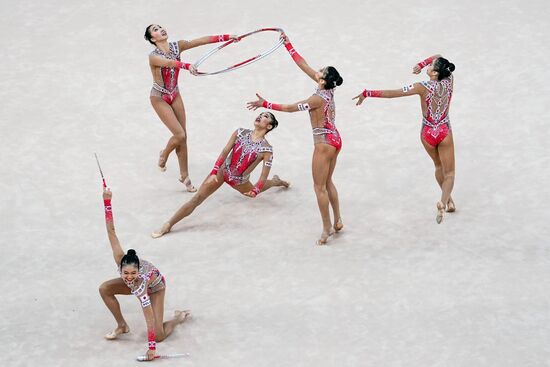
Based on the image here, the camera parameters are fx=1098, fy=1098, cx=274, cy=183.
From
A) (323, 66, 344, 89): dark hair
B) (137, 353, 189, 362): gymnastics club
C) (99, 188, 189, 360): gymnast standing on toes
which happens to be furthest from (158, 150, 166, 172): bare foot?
(137, 353, 189, 362): gymnastics club

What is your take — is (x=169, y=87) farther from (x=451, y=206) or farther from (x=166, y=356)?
(x=166, y=356)

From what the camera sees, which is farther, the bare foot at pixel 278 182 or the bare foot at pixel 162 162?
the bare foot at pixel 162 162

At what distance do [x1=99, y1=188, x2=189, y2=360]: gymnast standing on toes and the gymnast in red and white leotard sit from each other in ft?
5.36

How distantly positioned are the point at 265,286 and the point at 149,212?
1.84 metres

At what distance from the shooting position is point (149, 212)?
10.9m

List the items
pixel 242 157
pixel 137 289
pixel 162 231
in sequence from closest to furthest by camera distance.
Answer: pixel 137 289, pixel 242 157, pixel 162 231

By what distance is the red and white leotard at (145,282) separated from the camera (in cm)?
861

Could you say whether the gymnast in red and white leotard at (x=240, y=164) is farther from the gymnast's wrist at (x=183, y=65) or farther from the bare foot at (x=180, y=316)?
the bare foot at (x=180, y=316)

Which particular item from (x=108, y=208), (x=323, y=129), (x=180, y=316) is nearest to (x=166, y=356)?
(x=180, y=316)

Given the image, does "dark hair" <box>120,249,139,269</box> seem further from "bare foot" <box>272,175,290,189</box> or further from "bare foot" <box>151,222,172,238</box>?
"bare foot" <box>272,175,290,189</box>

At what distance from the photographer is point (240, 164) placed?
10398mm

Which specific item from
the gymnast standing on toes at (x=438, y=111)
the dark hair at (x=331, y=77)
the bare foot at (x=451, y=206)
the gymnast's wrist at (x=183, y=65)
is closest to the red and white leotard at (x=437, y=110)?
the gymnast standing on toes at (x=438, y=111)

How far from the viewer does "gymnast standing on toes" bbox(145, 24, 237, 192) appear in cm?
1079

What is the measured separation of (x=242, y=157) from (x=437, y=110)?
73.6 inches
